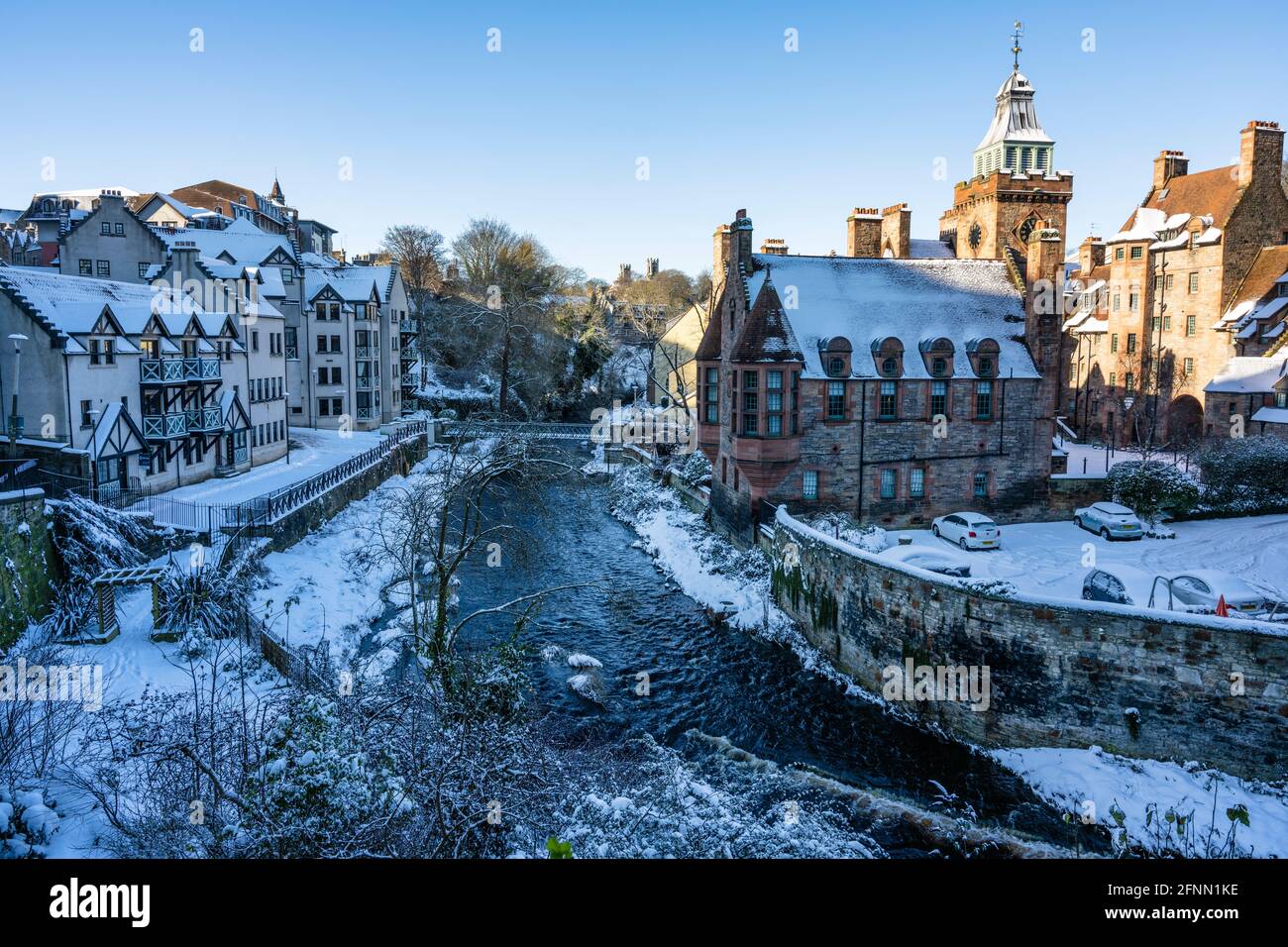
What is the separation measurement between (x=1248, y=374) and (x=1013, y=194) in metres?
14.3

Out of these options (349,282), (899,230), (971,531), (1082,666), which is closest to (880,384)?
(971,531)

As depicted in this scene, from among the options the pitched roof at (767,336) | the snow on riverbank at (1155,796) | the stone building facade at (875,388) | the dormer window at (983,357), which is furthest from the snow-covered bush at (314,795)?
the dormer window at (983,357)

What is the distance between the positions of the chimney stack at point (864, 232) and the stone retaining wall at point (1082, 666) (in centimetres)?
2159

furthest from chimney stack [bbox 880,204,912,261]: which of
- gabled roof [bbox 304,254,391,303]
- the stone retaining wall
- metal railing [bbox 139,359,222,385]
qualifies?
gabled roof [bbox 304,254,391,303]

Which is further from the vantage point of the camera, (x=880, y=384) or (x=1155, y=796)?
(x=880, y=384)

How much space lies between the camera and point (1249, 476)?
29.7 meters

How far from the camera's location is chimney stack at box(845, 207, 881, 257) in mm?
39562

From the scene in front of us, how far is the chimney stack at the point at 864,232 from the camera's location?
1558 inches

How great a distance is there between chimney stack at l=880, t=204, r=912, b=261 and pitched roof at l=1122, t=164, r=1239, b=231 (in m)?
18.5

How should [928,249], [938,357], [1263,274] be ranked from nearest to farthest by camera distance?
[938,357] → [928,249] → [1263,274]

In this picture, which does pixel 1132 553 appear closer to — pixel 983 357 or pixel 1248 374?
pixel 983 357

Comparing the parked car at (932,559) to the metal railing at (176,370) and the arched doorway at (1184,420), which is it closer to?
the metal railing at (176,370)
